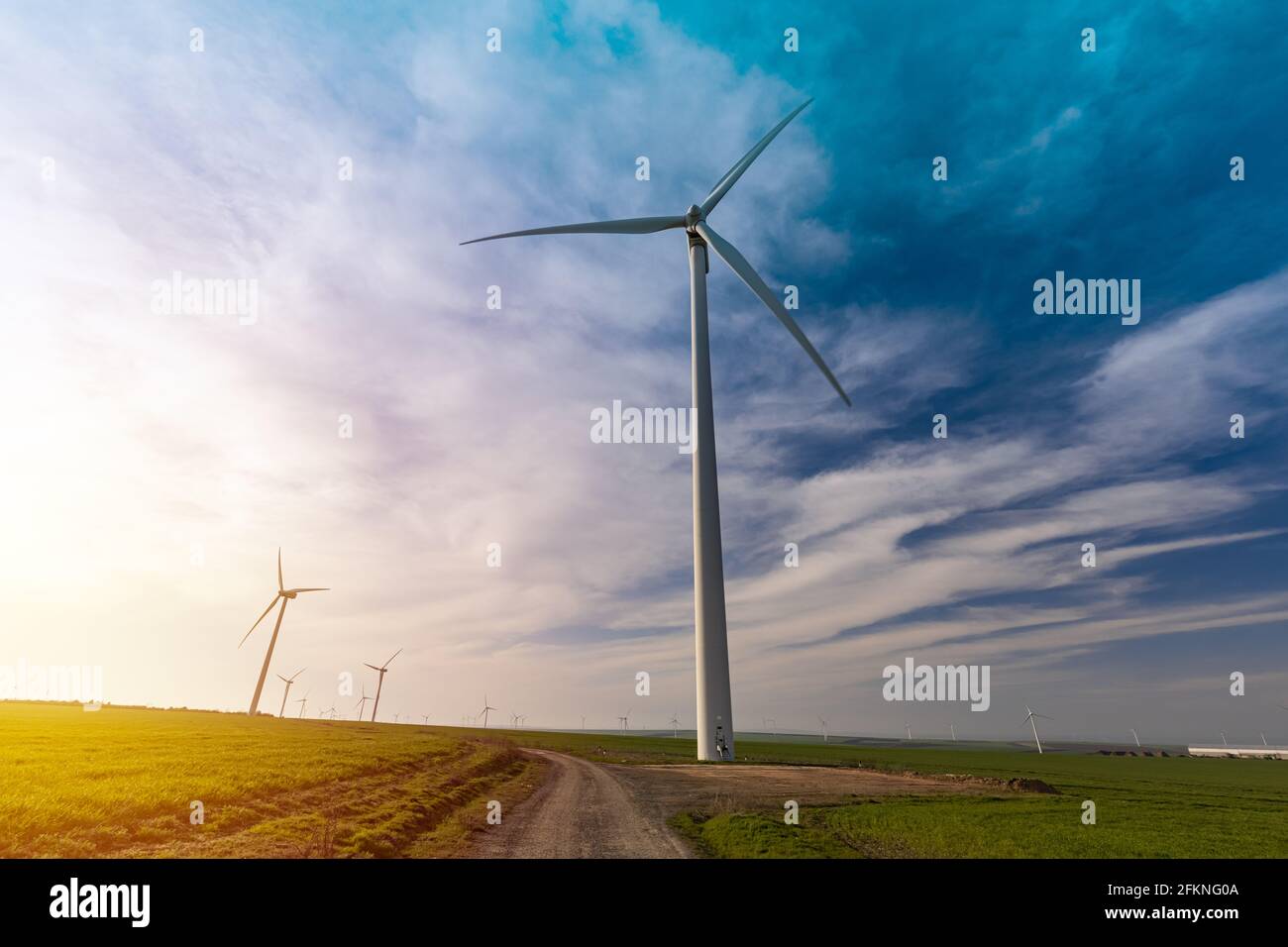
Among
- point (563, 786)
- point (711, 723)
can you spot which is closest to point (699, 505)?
point (711, 723)

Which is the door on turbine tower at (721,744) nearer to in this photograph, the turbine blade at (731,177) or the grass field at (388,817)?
the grass field at (388,817)

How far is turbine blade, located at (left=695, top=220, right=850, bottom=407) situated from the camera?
6556 centimetres

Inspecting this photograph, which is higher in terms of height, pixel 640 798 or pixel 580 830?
pixel 580 830

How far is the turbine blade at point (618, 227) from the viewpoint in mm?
66562

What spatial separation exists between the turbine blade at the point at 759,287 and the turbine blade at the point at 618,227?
323cm

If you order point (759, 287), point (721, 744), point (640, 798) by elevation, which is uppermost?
point (759, 287)

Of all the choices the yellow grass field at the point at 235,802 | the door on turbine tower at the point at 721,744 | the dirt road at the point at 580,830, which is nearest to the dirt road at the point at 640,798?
the dirt road at the point at 580,830

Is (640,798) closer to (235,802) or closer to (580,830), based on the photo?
(580,830)

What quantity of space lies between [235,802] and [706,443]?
45415 mm

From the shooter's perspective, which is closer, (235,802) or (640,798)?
(235,802)

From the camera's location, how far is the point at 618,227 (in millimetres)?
70312

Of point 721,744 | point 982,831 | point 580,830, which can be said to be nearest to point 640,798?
point 580,830
